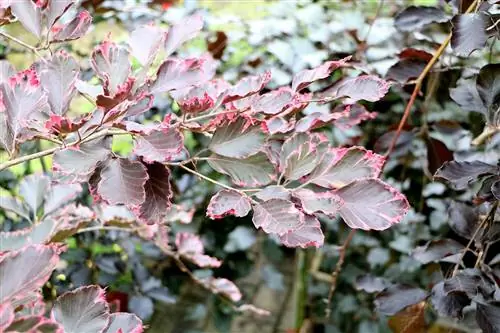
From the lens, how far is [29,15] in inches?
25.8

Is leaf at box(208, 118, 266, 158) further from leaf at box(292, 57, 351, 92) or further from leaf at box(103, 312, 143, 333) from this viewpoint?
leaf at box(103, 312, 143, 333)

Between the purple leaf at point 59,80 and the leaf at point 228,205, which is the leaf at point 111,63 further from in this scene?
the leaf at point 228,205

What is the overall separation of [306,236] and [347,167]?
89 millimetres

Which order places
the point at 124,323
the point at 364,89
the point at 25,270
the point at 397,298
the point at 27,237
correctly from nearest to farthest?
the point at 25,270
the point at 124,323
the point at 364,89
the point at 27,237
the point at 397,298

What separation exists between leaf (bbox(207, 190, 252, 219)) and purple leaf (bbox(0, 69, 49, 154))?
178 millimetres

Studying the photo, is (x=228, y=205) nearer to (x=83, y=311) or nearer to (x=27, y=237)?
(x=83, y=311)

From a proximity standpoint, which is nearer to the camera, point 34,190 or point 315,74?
point 315,74

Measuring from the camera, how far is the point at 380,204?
56 cm

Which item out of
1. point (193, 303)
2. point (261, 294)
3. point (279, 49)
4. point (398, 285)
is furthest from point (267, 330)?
point (398, 285)

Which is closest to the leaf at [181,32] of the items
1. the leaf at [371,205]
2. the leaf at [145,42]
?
the leaf at [145,42]

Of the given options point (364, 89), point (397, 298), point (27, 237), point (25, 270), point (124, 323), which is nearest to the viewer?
point (25, 270)

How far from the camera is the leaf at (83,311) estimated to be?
483 millimetres

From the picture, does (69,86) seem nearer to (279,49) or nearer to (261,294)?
(279,49)

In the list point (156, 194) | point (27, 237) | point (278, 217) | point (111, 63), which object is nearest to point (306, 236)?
point (278, 217)
